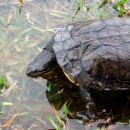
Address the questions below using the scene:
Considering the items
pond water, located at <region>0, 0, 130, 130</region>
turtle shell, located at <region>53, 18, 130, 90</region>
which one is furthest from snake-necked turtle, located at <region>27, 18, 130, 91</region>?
pond water, located at <region>0, 0, 130, 130</region>

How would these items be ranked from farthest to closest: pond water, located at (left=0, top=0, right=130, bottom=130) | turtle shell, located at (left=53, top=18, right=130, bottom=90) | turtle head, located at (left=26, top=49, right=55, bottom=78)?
turtle head, located at (left=26, top=49, right=55, bottom=78) < pond water, located at (left=0, top=0, right=130, bottom=130) < turtle shell, located at (left=53, top=18, right=130, bottom=90)

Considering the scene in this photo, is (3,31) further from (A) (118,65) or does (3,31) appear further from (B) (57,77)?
(A) (118,65)

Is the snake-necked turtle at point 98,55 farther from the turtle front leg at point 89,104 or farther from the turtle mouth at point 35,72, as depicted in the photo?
the turtle mouth at point 35,72

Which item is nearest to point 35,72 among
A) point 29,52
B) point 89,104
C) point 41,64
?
point 41,64

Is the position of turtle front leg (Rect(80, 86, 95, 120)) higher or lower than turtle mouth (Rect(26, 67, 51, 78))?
lower

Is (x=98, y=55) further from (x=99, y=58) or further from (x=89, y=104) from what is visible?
(x=89, y=104)

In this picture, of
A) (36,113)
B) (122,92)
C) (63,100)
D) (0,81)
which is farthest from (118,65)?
(0,81)

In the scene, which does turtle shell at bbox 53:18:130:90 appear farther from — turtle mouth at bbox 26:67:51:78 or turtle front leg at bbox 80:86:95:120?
turtle mouth at bbox 26:67:51:78

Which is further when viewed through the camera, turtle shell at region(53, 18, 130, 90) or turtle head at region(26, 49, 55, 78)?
turtle head at region(26, 49, 55, 78)
